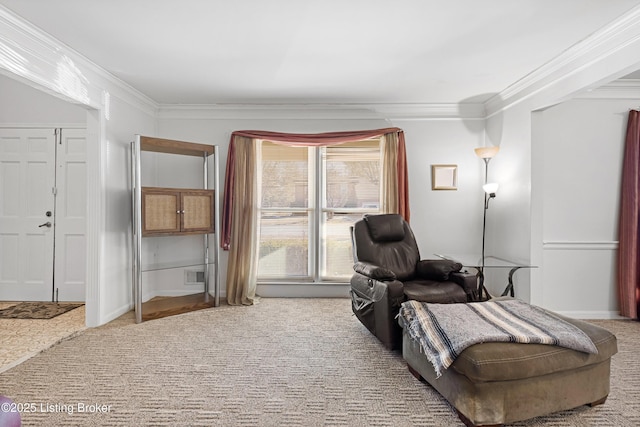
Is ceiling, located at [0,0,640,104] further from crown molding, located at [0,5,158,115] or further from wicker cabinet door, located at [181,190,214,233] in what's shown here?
wicker cabinet door, located at [181,190,214,233]

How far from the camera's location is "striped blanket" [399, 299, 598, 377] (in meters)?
2.01

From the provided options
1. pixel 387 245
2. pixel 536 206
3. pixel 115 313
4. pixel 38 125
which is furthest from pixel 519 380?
pixel 38 125

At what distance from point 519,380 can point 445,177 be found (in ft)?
10.7

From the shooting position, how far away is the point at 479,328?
214cm

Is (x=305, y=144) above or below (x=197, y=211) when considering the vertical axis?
above

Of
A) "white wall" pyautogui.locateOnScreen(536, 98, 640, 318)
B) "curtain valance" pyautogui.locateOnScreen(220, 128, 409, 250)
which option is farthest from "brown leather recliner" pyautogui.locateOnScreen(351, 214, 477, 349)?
"white wall" pyautogui.locateOnScreen(536, 98, 640, 318)

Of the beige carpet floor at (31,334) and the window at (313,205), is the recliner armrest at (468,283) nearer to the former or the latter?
the window at (313,205)

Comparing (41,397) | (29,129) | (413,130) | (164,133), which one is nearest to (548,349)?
(41,397)

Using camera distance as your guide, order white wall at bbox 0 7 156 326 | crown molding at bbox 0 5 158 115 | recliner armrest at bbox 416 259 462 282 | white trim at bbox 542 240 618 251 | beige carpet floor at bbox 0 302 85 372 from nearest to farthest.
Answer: crown molding at bbox 0 5 158 115 → white wall at bbox 0 7 156 326 → beige carpet floor at bbox 0 302 85 372 → recliner armrest at bbox 416 259 462 282 → white trim at bbox 542 240 618 251

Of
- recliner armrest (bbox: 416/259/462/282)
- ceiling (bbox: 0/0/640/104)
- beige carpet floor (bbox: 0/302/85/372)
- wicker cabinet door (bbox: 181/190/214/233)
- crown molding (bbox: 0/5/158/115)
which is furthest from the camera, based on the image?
wicker cabinet door (bbox: 181/190/214/233)

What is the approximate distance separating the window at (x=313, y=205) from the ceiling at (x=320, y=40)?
2.91ft

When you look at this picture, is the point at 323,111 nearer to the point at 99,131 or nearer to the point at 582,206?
the point at 99,131

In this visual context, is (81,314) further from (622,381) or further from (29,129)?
(622,381)

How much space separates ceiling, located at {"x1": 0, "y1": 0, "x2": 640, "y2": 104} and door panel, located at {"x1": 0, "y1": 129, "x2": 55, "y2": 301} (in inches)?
58.1
